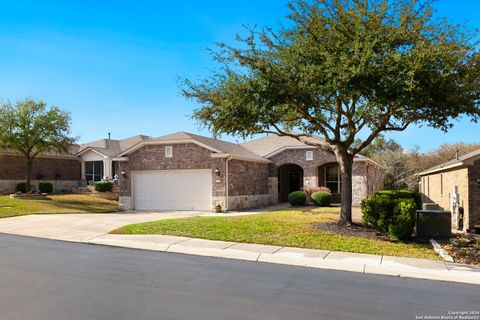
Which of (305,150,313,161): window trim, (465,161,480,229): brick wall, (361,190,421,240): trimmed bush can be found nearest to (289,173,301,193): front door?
(305,150,313,161): window trim

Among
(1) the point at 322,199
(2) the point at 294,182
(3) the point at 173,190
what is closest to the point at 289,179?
(2) the point at 294,182

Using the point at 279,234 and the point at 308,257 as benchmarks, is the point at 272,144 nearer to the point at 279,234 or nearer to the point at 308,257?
the point at 279,234

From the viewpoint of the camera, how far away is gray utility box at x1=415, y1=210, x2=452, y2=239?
42.0ft

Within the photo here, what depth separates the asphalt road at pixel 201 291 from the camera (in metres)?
5.89

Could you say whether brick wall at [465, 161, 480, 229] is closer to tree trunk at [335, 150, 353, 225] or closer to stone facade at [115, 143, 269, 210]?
tree trunk at [335, 150, 353, 225]

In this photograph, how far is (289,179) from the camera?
32281 millimetres

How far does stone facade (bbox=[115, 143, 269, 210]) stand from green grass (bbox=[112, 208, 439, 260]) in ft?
22.0

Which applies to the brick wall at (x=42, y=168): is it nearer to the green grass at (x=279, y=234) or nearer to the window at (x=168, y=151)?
the window at (x=168, y=151)

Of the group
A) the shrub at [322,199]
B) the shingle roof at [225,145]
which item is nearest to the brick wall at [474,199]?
the shingle roof at [225,145]

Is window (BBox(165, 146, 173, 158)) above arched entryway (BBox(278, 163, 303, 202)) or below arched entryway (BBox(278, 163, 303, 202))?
above

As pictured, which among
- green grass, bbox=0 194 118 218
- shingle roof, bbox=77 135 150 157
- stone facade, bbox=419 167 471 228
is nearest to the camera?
stone facade, bbox=419 167 471 228

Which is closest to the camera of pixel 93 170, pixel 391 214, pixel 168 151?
pixel 391 214

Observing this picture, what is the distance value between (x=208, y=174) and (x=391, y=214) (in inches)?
476

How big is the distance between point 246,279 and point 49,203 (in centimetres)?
1968
